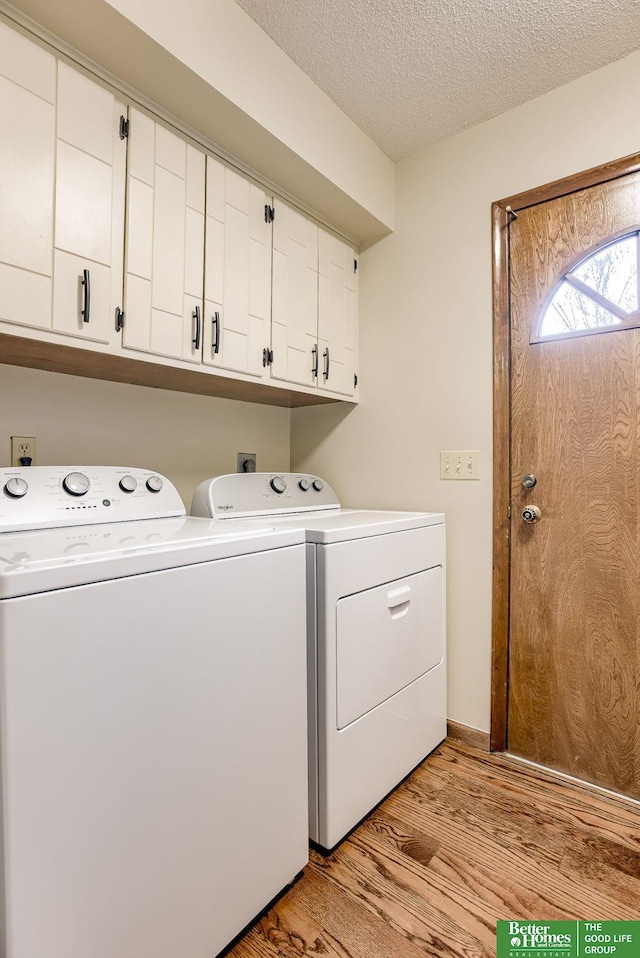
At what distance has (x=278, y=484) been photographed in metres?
1.98

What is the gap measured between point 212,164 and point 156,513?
1147 mm

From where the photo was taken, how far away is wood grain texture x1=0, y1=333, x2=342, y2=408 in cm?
133

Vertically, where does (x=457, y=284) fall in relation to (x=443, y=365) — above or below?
above

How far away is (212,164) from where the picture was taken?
1.62 metres

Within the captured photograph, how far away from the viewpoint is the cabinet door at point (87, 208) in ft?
4.04

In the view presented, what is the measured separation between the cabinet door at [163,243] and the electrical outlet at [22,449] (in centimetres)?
45

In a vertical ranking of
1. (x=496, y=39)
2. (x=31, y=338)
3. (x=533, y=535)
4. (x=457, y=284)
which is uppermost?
(x=496, y=39)

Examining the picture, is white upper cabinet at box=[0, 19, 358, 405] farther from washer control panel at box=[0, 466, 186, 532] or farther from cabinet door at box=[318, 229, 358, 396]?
washer control panel at box=[0, 466, 186, 532]

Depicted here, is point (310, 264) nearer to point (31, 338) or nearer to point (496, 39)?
point (496, 39)

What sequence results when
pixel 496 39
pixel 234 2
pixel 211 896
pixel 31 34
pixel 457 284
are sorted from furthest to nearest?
pixel 457 284 < pixel 496 39 < pixel 234 2 < pixel 31 34 < pixel 211 896

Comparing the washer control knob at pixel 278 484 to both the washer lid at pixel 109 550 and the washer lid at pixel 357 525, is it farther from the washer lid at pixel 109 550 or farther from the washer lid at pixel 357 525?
the washer lid at pixel 109 550

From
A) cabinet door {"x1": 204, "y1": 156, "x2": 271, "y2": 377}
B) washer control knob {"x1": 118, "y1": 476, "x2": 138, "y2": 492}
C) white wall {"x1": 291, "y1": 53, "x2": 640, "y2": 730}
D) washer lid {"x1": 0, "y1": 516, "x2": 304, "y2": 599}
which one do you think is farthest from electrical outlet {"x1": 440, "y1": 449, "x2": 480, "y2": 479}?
washer control knob {"x1": 118, "y1": 476, "x2": 138, "y2": 492}

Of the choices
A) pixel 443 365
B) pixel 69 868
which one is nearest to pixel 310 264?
pixel 443 365

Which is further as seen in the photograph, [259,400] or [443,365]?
[259,400]
